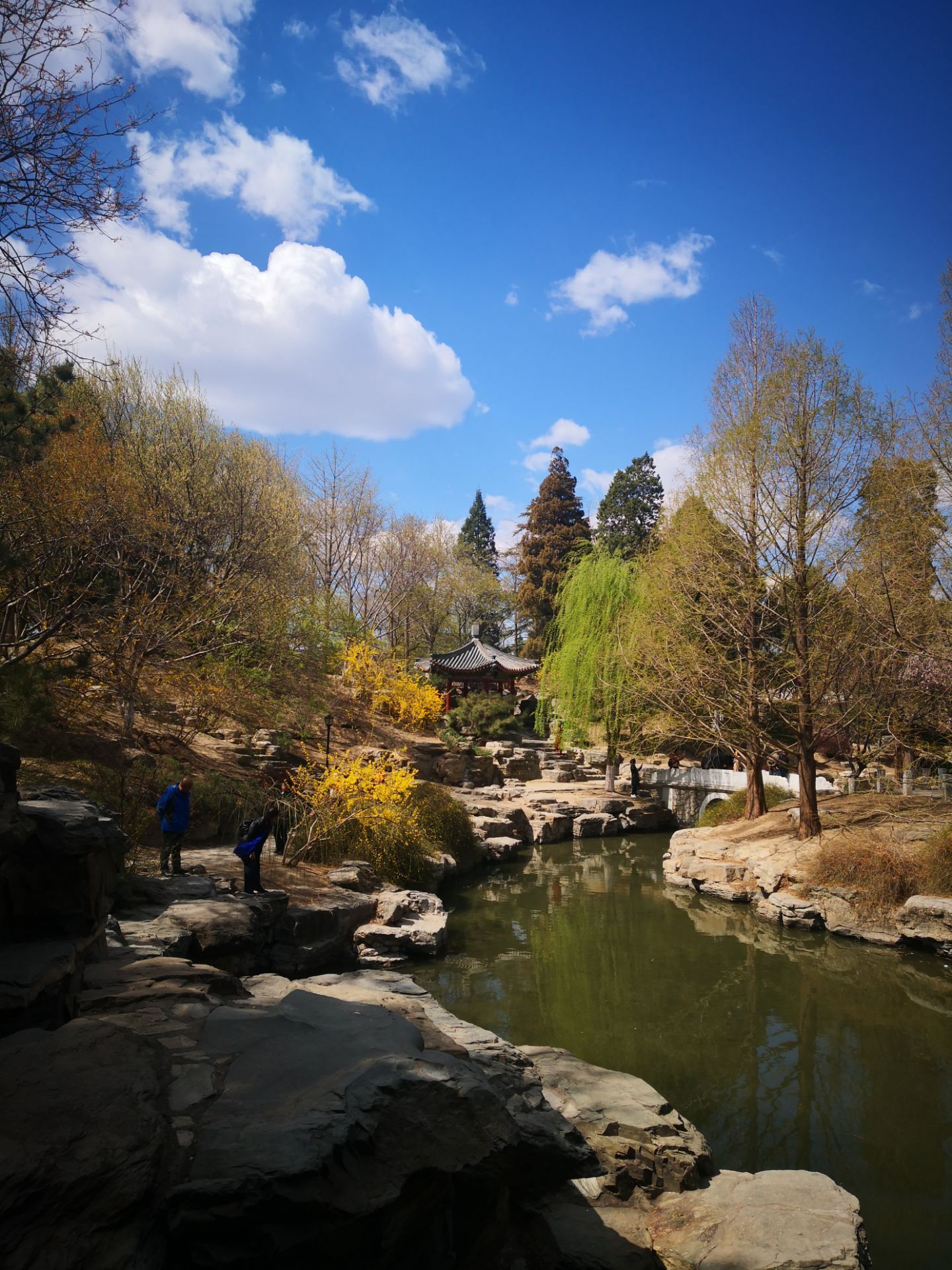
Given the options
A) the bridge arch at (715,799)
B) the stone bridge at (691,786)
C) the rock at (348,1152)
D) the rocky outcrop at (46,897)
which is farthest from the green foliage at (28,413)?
the stone bridge at (691,786)

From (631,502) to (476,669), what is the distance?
14.3m

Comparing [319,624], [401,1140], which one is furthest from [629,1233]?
[319,624]

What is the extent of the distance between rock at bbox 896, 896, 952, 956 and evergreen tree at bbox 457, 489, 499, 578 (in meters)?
33.5

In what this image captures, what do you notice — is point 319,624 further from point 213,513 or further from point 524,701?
point 524,701

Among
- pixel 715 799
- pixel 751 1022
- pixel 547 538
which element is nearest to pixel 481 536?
pixel 547 538

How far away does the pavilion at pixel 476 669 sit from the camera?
2500 cm

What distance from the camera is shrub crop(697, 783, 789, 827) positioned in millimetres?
14938

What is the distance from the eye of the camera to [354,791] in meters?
10.5

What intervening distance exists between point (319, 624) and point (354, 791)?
383 inches

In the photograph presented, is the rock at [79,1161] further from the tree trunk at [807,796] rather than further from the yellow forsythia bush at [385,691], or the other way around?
the yellow forsythia bush at [385,691]

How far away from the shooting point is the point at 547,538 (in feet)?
116

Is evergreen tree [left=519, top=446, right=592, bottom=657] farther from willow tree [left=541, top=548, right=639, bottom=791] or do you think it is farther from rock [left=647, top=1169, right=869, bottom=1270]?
rock [left=647, top=1169, right=869, bottom=1270]

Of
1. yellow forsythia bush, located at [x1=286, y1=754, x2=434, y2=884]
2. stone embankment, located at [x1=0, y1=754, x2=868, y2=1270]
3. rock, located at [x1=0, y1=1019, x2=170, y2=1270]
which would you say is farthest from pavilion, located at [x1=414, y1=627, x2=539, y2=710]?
rock, located at [x1=0, y1=1019, x2=170, y2=1270]

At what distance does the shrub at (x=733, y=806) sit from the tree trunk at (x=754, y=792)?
1.16 feet
